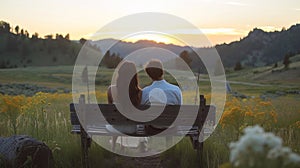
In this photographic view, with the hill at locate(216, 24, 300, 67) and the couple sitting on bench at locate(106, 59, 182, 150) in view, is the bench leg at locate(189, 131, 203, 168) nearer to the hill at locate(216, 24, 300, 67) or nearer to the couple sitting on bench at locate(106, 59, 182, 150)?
the couple sitting on bench at locate(106, 59, 182, 150)

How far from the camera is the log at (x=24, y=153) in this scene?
5.17 m

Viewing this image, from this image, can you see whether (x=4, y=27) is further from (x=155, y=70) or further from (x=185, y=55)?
(x=155, y=70)

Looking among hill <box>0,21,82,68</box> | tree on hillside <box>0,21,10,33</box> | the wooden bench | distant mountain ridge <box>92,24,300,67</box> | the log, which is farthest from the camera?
distant mountain ridge <box>92,24,300,67</box>

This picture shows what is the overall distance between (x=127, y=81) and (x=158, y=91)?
0.45 metres

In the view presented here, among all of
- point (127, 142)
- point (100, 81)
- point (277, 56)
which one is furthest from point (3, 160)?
point (277, 56)

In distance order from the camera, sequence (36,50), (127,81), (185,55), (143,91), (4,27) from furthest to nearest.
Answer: (4,27)
(36,50)
(185,55)
(143,91)
(127,81)

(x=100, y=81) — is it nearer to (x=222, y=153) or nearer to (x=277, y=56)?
(x=222, y=153)

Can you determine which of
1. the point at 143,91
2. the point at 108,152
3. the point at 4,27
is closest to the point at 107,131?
the point at 108,152

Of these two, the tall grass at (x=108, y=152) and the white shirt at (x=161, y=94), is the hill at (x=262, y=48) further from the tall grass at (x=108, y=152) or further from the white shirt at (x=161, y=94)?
the white shirt at (x=161, y=94)

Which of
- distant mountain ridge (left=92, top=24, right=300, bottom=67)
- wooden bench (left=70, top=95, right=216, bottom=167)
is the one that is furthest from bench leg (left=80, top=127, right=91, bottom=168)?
distant mountain ridge (left=92, top=24, right=300, bottom=67)

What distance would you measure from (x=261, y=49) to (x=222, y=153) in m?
170

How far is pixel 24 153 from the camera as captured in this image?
17.1 feet

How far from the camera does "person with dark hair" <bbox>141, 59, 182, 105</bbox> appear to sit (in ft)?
19.9

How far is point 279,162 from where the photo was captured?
192 cm
